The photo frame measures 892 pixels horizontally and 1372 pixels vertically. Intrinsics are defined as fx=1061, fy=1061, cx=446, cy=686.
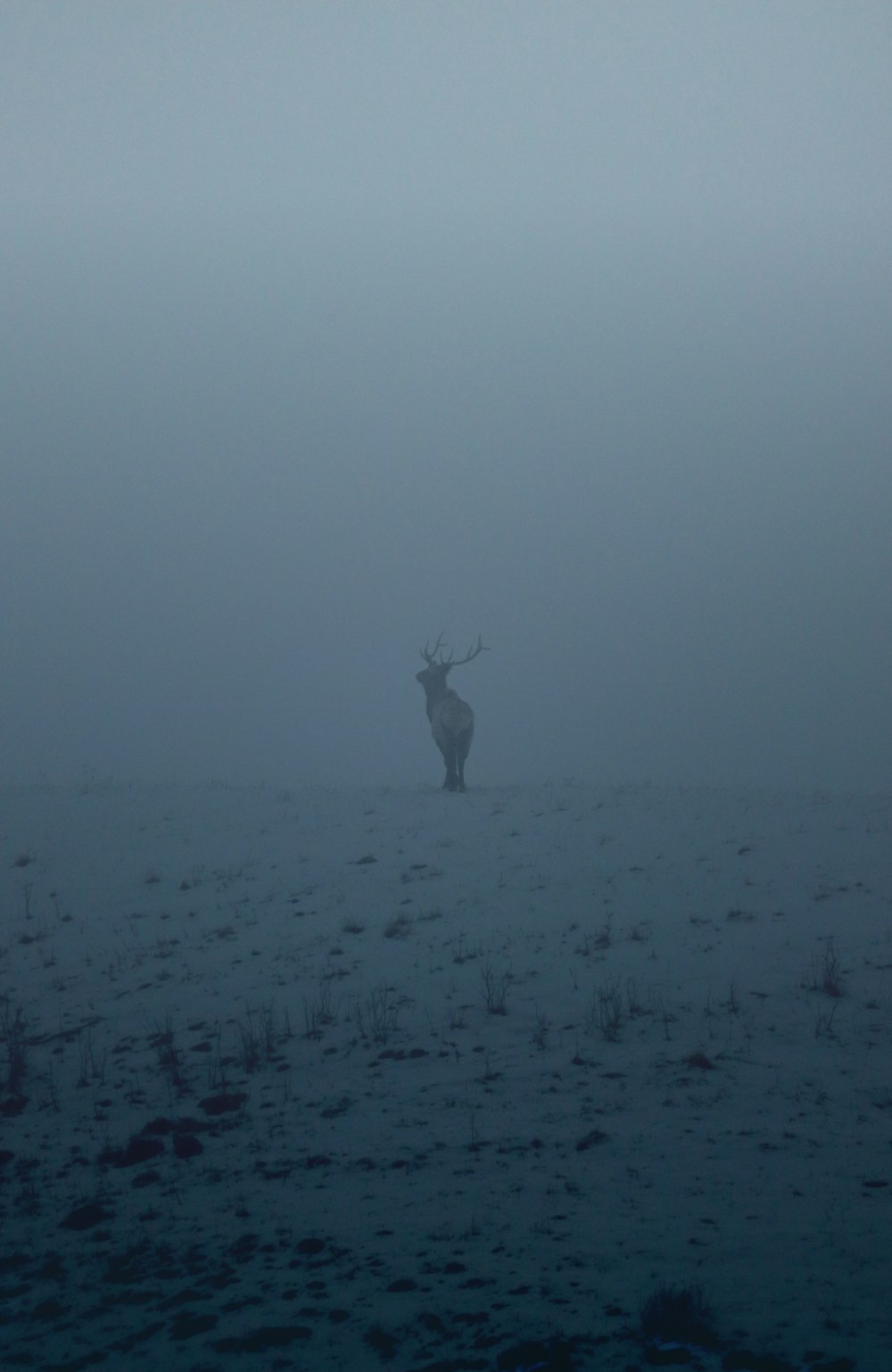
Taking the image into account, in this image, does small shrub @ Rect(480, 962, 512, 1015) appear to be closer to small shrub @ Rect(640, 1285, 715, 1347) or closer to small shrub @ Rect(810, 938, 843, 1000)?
small shrub @ Rect(810, 938, 843, 1000)

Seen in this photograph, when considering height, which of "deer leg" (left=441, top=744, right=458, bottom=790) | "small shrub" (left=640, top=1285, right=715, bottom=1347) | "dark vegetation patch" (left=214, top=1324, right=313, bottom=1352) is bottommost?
"dark vegetation patch" (left=214, top=1324, right=313, bottom=1352)

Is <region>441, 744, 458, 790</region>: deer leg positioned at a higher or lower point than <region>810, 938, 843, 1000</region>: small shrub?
higher

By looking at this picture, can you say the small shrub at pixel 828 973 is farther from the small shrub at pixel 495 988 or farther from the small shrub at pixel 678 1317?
the small shrub at pixel 678 1317

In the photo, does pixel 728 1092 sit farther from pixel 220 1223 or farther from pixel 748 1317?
pixel 220 1223

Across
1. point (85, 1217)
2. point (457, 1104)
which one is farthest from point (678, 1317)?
point (85, 1217)

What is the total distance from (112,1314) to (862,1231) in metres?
3.92

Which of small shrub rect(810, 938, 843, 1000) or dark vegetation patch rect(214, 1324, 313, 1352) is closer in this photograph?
dark vegetation patch rect(214, 1324, 313, 1352)

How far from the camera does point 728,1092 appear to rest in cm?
754

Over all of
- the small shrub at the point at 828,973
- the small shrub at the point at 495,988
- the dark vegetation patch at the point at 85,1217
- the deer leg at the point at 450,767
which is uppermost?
the deer leg at the point at 450,767

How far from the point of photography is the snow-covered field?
5.14 meters

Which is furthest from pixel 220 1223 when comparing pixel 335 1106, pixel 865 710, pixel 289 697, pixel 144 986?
pixel 289 697

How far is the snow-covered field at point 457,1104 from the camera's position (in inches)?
203

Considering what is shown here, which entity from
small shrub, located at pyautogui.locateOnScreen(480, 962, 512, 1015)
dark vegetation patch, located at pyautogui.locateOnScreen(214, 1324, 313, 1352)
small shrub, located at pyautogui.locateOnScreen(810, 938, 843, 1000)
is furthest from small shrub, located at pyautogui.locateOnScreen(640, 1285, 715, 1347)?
small shrub, located at pyautogui.locateOnScreen(810, 938, 843, 1000)

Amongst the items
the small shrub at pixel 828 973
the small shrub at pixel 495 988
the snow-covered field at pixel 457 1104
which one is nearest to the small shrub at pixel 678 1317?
the snow-covered field at pixel 457 1104
